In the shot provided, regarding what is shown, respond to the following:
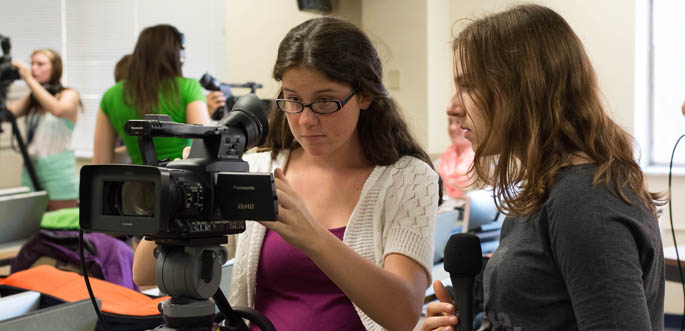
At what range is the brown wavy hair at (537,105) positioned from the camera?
3.02 feet

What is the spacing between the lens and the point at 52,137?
4.05 m

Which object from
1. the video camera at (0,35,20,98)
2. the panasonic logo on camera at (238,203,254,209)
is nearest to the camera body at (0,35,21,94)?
the video camera at (0,35,20,98)

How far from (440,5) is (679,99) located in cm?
170

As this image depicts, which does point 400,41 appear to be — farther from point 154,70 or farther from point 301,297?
point 301,297

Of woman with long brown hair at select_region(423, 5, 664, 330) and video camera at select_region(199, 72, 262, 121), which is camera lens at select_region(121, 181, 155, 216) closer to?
woman with long brown hair at select_region(423, 5, 664, 330)

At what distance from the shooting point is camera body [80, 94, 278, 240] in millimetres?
875

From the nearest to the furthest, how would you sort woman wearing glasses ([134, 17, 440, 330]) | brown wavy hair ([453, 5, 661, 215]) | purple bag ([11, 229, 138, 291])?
brown wavy hair ([453, 5, 661, 215]), woman wearing glasses ([134, 17, 440, 330]), purple bag ([11, 229, 138, 291])

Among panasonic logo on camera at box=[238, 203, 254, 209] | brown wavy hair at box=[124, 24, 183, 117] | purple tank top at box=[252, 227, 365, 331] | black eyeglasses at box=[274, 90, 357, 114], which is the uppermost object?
brown wavy hair at box=[124, 24, 183, 117]

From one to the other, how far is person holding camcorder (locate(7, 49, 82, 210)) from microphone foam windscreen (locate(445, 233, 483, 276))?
3157mm

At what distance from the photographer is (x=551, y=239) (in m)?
0.87

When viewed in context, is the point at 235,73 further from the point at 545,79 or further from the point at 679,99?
the point at 545,79

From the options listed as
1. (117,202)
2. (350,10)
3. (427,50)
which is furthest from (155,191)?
(350,10)

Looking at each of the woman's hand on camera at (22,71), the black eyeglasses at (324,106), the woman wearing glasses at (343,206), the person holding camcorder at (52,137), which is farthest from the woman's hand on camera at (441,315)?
the woman's hand on camera at (22,71)

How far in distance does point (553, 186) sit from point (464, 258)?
0.63ft
